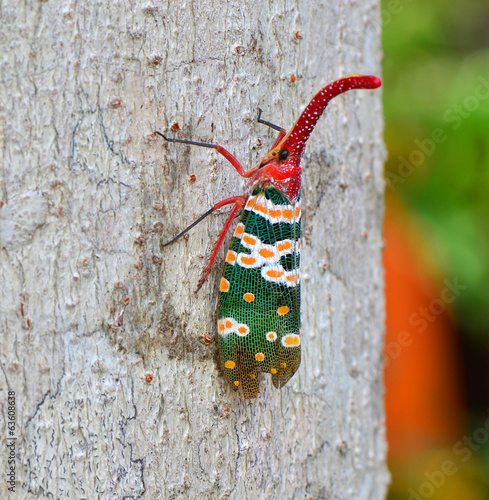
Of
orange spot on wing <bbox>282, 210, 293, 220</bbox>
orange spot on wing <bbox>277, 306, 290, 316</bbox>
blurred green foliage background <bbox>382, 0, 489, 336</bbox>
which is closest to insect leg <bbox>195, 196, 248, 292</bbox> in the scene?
orange spot on wing <bbox>282, 210, 293, 220</bbox>

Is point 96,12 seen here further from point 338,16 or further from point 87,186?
point 338,16

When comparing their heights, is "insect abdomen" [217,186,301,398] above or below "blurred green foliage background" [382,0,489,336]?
below

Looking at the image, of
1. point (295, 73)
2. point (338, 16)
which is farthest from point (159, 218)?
point (338, 16)

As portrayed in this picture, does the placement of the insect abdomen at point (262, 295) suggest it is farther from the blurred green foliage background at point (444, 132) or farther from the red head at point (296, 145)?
the blurred green foliage background at point (444, 132)

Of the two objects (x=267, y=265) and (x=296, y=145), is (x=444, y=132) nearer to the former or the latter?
(x=296, y=145)

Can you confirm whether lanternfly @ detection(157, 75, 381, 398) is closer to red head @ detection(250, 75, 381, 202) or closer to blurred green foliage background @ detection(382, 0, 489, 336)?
red head @ detection(250, 75, 381, 202)

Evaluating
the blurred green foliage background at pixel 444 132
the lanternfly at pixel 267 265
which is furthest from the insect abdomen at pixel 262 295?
the blurred green foliage background at pixel 444 132
